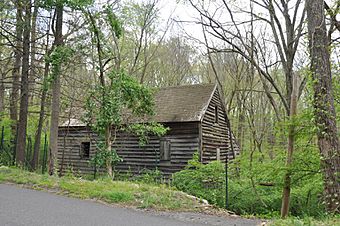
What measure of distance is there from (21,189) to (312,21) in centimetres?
871

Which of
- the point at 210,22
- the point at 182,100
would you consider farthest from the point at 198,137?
the point at 210,22

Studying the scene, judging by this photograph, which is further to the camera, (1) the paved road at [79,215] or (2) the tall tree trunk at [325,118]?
(2) the tall tree trunk at [325,118]

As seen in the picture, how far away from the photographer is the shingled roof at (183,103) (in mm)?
18703

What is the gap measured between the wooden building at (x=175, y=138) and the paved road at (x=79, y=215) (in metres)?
10.3

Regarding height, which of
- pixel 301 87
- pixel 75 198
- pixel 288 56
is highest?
pixel 288 56

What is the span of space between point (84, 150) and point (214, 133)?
8.73 m

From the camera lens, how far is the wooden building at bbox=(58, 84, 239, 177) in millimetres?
18594

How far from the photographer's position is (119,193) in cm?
811

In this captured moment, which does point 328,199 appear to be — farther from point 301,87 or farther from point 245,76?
point 245,76

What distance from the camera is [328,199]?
7516 mm

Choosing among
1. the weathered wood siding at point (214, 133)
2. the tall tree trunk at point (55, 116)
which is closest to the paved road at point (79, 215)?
the tall tree trunk at point (55, 116)

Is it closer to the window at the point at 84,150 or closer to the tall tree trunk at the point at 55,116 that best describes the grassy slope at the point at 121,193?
the tall tree trunk at the point at 55,116

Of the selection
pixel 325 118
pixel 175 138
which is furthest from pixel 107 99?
pixel 325 118

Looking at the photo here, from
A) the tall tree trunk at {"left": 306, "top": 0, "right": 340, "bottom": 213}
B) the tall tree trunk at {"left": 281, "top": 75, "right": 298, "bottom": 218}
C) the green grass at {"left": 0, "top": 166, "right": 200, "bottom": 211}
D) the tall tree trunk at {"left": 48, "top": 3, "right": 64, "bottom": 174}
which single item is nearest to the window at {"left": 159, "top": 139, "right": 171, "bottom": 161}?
the tall tree trunk at {"left": 48, "top": 3, "right": 64, "bottom": 174}
